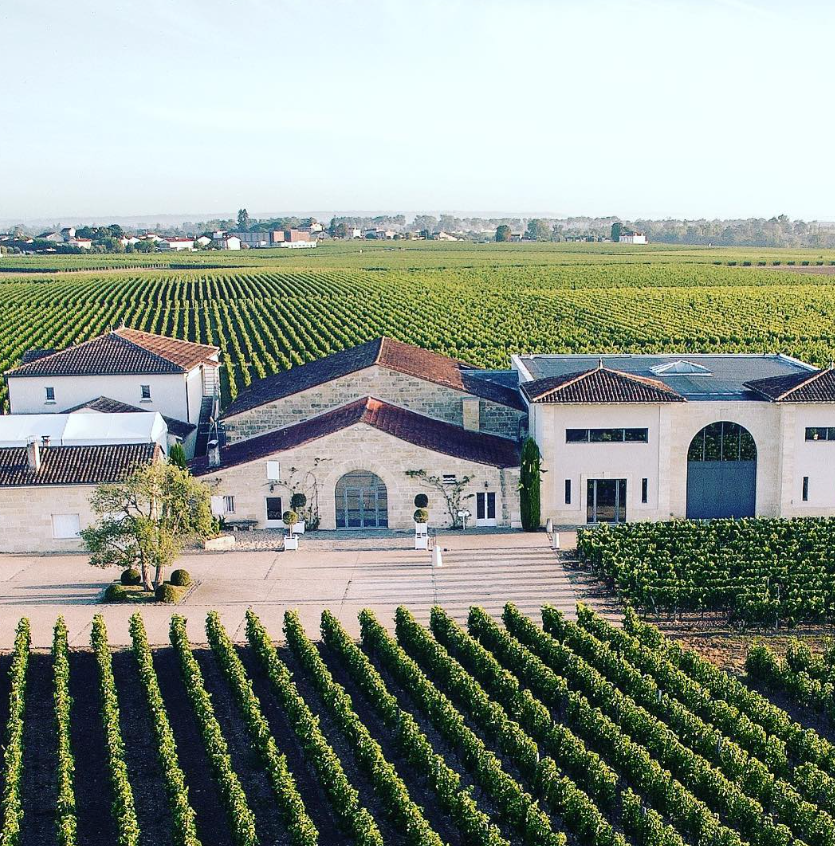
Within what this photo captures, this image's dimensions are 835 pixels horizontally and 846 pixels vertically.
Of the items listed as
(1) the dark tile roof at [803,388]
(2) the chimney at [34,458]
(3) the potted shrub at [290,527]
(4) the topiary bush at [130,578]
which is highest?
(1) the dark tile roof at [803,388]

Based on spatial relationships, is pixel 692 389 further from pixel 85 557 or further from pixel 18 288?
pixel 18 288

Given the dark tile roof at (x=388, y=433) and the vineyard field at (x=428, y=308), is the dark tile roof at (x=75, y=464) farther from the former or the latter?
the vineyard field at (x=428, y=308)

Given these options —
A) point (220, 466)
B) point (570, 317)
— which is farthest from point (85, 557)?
point (570, 317)

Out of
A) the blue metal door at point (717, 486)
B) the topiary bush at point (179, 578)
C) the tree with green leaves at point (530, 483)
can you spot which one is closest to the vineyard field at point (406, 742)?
the topiary bush at point (179, 578)

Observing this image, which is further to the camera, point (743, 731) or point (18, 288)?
point (18, 288)

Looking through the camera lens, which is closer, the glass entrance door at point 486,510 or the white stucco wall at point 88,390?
the glass entrance door at point 486,510

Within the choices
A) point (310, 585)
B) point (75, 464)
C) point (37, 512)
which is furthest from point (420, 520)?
point (37, 512)
